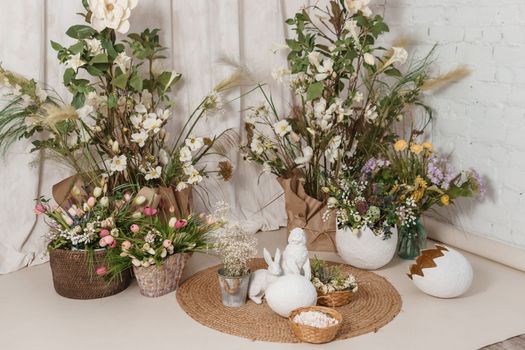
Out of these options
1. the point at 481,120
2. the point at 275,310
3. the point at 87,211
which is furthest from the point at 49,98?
the point at 481,120

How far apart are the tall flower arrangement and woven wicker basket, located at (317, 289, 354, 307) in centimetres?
67

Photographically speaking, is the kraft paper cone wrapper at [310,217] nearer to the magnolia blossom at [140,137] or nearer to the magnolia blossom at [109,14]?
the magnolia blossom at [140,137]

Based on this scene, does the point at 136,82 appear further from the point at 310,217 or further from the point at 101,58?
the point at 310,217

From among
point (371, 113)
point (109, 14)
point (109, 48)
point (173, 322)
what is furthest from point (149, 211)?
point (371, 113)

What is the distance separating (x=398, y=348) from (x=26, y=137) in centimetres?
155

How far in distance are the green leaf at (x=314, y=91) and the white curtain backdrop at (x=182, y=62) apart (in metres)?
0.32

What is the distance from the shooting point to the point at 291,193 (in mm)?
2752

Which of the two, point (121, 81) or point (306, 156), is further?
point (306, 156)

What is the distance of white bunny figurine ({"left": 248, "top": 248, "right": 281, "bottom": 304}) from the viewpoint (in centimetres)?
220

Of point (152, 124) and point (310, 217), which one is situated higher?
point (152, 124)

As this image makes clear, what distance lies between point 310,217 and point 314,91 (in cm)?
56

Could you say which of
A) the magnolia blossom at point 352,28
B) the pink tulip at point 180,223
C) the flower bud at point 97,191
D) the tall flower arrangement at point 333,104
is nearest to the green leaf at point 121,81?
the flower bud at point 97,191

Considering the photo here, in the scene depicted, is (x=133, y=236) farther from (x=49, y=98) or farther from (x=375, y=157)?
(x=375, y=157)

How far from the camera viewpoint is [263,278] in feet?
7.32
